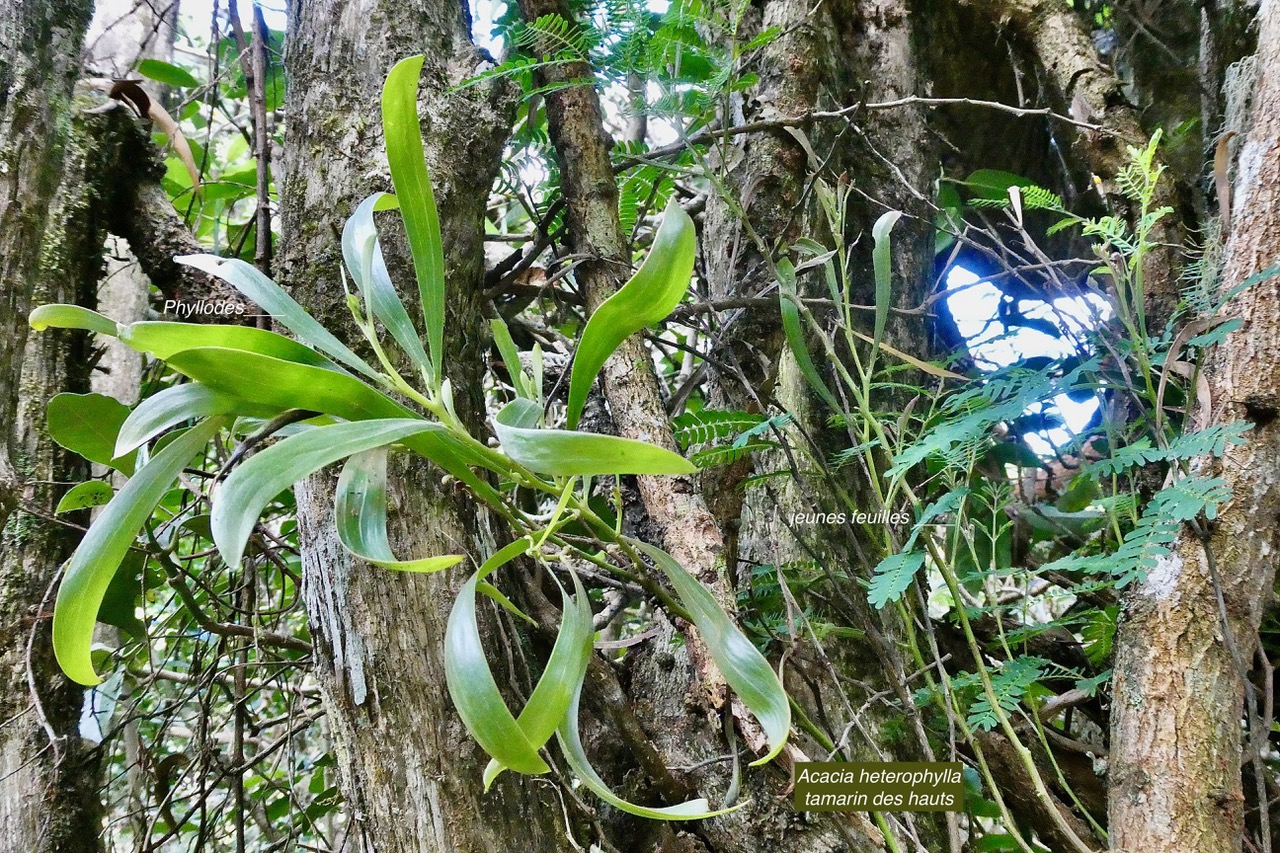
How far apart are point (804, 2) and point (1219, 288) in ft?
2.35

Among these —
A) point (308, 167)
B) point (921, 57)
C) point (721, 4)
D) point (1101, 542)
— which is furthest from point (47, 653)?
point (921, 57)

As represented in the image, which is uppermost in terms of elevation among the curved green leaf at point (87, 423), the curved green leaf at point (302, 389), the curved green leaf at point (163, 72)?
the curved green leaf at point (163, 72)

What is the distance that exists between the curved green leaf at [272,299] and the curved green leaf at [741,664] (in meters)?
0.26

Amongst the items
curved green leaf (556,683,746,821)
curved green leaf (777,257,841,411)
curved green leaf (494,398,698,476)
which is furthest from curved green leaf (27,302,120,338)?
curved green leaf (777,257,841,411)

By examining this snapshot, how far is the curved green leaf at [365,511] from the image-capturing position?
451mm

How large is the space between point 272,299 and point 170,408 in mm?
95

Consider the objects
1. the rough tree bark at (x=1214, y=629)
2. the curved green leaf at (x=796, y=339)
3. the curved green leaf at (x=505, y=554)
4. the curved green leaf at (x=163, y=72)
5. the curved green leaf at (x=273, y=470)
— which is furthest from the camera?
the curved green leaf at (x=163, y=72)

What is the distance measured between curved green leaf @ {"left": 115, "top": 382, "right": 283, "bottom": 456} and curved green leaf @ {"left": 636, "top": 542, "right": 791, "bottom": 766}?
30cm

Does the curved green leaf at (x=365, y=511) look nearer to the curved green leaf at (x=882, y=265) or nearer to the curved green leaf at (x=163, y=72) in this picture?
the curved green leaf at (x=882, y=265)

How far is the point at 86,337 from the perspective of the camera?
36.4 inches

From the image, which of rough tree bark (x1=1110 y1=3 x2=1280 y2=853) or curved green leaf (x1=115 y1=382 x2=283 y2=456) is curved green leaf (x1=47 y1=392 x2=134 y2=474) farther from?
rough tree bark (x1=1110 y1=3 x2=1280 y2=853)

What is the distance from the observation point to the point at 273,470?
15.6 inches

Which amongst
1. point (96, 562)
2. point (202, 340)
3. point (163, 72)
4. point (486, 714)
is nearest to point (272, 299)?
point (202, 340)

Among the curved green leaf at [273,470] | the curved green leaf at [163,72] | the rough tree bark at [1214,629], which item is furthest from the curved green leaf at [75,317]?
the curved green leaf at [163,72]
